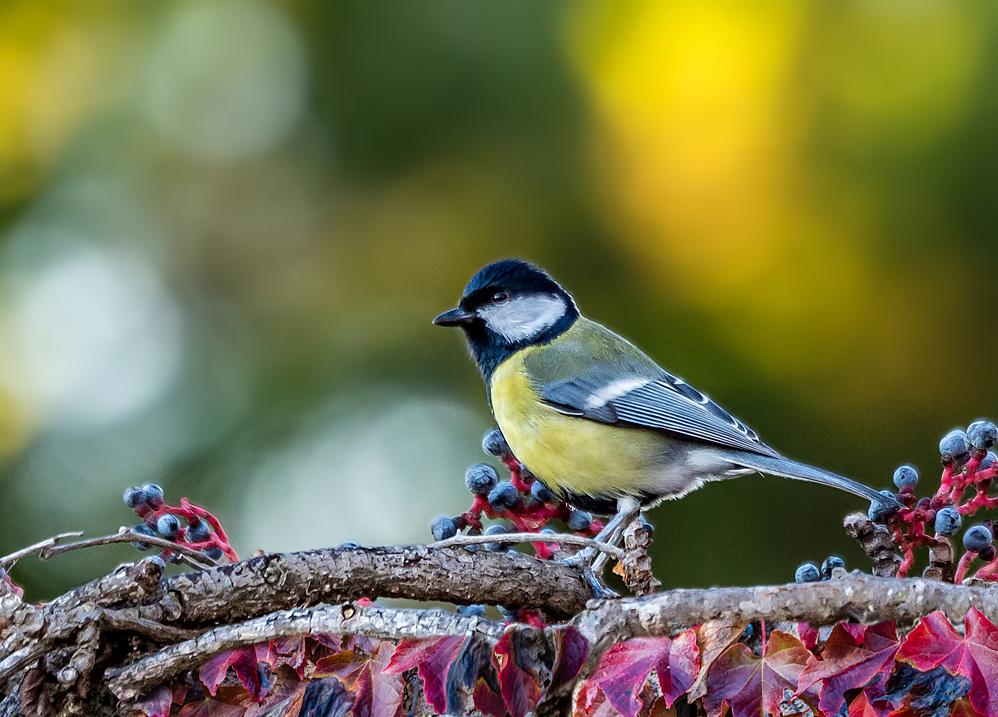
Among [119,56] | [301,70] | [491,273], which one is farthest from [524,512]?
[119,56]

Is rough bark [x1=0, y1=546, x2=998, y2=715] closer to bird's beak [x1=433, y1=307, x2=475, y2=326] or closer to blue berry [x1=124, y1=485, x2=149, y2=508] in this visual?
blue berry [x1=124, y1=485, x2=149, y2=508]

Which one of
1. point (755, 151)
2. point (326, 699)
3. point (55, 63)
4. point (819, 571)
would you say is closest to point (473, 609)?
point (326, 699)

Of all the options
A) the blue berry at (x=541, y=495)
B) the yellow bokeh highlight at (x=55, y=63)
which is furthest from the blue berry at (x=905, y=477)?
the yellow bokeh highlight at (x=55, y=63)

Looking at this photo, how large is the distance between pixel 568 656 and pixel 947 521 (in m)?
0.40

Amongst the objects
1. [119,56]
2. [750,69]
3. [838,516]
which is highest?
[119,56]

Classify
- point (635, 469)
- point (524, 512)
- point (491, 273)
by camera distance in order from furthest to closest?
1. point (491, 273)
2. point (635, 469)
3. point (524, 512)

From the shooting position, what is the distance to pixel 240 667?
738mm

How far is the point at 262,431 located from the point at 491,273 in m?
0.66

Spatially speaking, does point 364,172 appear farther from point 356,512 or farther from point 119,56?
point 356,512

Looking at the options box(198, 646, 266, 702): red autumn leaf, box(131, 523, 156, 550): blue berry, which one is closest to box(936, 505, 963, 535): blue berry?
box(198, 646, 266, 702): red autumn leaf

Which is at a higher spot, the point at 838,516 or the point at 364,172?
the point at 364,172

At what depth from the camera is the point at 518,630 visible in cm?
64

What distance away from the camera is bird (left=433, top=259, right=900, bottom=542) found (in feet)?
4.76

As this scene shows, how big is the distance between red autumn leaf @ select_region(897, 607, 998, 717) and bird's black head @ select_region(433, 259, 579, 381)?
0.99m
